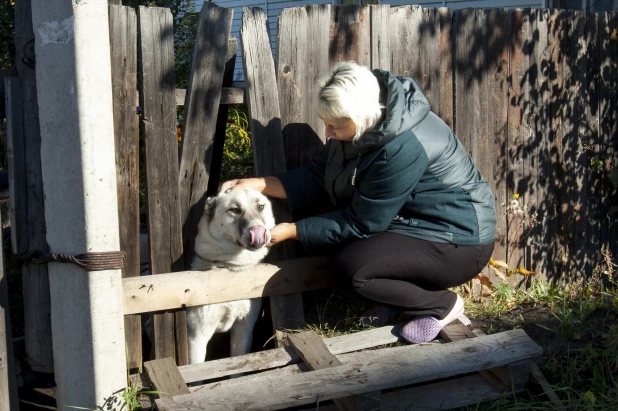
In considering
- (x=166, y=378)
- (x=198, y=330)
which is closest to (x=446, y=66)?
(x=198, y=330)

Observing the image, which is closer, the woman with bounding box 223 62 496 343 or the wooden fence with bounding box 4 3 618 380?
the woman with bounding box 223 62 496 343

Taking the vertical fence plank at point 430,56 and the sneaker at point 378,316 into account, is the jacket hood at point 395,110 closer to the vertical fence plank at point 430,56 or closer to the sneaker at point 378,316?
the vertical fence plank at point 430,56

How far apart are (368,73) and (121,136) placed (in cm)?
130

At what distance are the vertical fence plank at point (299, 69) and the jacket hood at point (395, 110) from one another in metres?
0.48

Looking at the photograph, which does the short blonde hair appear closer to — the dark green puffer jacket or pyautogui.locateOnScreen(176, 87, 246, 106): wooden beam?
the dark green puffer jacket

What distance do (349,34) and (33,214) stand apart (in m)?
2.00

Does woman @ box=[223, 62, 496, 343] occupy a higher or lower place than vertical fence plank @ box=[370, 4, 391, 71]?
lower

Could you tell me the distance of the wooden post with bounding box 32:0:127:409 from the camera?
121 inches

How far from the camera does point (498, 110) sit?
14.3ft

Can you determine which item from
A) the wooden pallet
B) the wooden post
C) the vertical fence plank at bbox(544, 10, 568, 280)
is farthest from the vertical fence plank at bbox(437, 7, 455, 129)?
the wooden post

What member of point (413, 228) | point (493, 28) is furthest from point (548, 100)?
point (413, 228)

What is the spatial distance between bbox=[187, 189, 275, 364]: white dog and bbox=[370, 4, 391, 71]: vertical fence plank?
1086 millimetres

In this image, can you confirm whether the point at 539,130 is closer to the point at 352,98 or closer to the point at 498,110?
the point at 498,110

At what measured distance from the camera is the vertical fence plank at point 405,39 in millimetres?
4051
